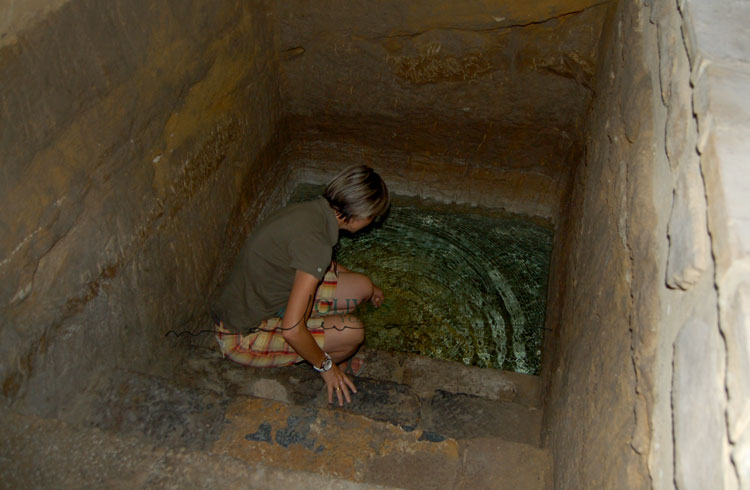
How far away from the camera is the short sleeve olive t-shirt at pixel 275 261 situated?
2.27 meters

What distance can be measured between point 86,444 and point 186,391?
494 millimetres

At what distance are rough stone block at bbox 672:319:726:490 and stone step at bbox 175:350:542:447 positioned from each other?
1.32 metres

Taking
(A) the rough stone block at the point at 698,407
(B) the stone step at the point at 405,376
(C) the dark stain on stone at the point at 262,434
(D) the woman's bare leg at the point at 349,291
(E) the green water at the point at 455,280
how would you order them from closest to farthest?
(A) the rough stone block at the point at 698,407, (C) the dark stain on stone at the point at 262,434, (B) the stone step at the point at 405,376, (D) the woman's bare leg at the point at 349,291, (E) the green water at the point at 455,280

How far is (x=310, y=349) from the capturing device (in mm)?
2426

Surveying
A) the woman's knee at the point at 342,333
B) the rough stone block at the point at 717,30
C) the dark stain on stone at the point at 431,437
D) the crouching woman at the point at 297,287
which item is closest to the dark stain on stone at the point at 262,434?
the crouching woman at the point at 297,287

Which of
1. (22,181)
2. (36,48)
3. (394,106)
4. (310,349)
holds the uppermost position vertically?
(36,48)

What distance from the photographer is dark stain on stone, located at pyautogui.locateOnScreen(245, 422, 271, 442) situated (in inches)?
78.1

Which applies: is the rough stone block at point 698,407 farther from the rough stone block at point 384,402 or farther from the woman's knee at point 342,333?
the woman's knee at point 342,333

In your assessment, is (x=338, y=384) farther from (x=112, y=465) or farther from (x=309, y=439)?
(x=112, y=465)

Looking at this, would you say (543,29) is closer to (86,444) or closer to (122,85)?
(122,85)

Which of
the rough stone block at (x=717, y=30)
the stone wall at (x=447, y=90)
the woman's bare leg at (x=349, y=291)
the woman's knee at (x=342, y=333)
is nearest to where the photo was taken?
the rough stone block at (x=717, y=30)

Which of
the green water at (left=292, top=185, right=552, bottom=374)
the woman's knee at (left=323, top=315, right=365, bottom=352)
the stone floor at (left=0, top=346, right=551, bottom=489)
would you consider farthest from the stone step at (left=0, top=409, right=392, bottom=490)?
the green water at (left=292, top=185, right=552, bottom=374)

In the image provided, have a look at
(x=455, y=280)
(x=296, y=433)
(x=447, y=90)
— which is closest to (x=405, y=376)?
(x=455, y=280)

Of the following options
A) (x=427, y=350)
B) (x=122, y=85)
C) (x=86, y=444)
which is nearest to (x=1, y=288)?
(x=86, y=444)
